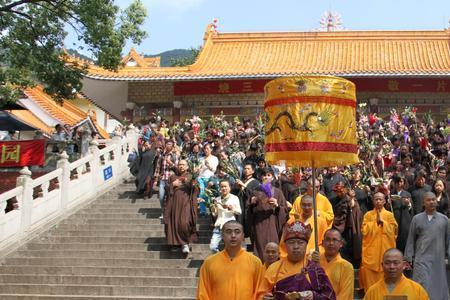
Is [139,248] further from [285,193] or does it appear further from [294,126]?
[294,126]

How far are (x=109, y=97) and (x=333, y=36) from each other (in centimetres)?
820

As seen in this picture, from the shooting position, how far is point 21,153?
14688mm

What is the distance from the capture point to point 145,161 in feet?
41.8

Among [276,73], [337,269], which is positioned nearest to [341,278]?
[337,269]

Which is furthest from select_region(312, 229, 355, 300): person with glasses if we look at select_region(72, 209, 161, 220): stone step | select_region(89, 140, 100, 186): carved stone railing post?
select_region(89, 140, 100, 186): carved stone railing post

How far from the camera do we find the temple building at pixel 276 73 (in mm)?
20453

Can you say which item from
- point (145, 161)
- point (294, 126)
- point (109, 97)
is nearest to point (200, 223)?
point (145, 161)

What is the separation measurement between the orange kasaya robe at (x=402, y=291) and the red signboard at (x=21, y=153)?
10.9 meters

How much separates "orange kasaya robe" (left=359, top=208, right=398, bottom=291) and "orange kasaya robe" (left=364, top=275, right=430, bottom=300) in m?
3.05

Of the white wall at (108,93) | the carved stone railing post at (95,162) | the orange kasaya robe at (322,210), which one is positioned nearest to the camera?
the orange kasaya robe at (322,210)

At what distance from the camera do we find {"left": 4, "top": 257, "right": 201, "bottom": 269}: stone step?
32.4ft

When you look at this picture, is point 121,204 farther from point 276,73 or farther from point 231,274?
point 276,73

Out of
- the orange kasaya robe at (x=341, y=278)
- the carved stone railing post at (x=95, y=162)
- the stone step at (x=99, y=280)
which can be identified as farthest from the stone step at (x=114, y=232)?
the orange kasaya robe at (x=341, y=278)

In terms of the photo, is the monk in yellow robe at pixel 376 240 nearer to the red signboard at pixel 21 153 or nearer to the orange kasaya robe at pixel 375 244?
the orange kasaya robe at pixel 375 244
